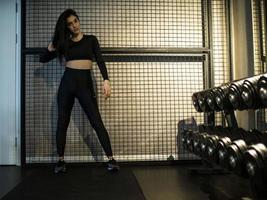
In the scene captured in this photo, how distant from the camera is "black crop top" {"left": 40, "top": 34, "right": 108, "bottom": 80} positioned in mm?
2896

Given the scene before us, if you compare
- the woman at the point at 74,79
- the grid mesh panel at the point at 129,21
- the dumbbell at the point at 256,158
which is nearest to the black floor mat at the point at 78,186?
the woman at the point at 74,79

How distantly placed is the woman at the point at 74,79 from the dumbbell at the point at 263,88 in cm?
150

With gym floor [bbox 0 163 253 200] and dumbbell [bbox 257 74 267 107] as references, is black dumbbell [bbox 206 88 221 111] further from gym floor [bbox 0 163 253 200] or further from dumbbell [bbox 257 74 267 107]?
dumbbell [bbox 257 74 267 107]

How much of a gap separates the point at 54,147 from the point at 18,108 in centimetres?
50

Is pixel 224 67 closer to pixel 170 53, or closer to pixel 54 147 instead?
pixel 170 53

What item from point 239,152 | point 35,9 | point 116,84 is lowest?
point 239,152

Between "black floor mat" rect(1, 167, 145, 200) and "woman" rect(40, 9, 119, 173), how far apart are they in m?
0.18

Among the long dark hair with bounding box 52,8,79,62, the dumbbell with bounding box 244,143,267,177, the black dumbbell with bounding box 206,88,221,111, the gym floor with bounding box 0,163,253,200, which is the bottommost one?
the gym floor with bounding box 0,163,253,200

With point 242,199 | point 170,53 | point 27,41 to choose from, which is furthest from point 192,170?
point 27,41

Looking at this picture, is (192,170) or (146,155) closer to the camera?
(192,170)

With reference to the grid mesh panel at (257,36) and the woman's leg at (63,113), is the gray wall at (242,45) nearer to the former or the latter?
the grid mesh panel at (257,36)

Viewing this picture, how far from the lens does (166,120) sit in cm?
333

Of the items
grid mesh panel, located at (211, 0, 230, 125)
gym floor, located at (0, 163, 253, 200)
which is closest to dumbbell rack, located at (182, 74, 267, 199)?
gym floor, located at (0, 163, 253, 200)

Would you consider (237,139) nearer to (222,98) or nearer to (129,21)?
(222,98)
